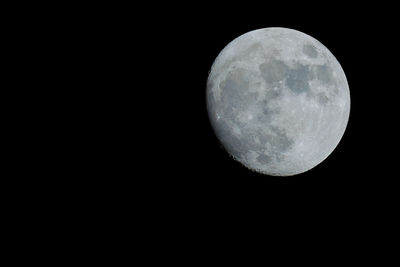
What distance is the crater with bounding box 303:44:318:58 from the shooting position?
410 cm

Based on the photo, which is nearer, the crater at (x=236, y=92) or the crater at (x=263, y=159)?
the crater at (x=236, y=92)

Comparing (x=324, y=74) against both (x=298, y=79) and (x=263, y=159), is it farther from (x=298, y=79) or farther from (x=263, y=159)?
(x=263, y=159)

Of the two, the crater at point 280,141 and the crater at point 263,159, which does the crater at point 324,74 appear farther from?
the crater at point 263,159

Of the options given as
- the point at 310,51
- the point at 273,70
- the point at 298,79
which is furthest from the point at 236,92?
the point at 310,51

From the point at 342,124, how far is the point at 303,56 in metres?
0.86

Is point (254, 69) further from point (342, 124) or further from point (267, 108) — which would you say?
point (342, 124)

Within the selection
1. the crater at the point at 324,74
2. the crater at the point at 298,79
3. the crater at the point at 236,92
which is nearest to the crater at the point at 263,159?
the crater at the point at 236,92

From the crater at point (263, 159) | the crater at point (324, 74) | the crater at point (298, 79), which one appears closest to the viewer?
the crater at point (298, 79)

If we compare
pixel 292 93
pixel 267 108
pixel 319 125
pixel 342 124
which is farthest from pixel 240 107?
pixel 342 124

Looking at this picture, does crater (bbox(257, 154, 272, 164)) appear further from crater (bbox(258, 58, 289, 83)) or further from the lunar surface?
crater (bbox(258, 58, 289, 83))

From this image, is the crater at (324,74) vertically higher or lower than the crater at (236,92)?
higher

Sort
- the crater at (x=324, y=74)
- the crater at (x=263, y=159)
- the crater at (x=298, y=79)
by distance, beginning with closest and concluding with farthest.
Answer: the crater at (x=298, y=79) → the crater at (x=324, y=74) → the crater at (x=263, y=159)

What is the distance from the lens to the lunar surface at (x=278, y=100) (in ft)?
12.9

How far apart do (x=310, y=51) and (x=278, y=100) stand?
67 centimetres
